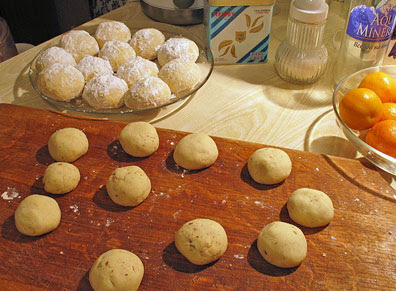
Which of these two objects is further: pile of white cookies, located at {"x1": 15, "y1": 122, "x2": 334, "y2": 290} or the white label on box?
the white label on box

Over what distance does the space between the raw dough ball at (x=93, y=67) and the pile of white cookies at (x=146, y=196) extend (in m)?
0.28

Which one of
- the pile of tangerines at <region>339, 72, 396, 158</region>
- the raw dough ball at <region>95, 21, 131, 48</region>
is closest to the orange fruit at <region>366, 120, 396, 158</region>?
the pile of tangerines at <region>339, 72, 396, 158</region>

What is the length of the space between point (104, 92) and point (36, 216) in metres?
0.46

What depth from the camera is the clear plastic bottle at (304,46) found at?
121cm

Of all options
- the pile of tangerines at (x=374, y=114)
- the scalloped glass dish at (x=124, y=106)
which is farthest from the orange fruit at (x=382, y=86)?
the scalloped glass dish at (x=124, y=106)

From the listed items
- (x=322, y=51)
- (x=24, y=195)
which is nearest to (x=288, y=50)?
(x=322, y=51)

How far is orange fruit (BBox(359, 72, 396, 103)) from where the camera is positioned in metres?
1.12

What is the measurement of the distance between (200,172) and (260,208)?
0.62 ft

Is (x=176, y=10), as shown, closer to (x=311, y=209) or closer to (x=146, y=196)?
(x=146, y=196)

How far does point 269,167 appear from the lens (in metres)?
0.97

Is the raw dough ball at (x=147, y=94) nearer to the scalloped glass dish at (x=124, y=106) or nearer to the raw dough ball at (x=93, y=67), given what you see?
the scalloped glass dish at (x=124, y=106)

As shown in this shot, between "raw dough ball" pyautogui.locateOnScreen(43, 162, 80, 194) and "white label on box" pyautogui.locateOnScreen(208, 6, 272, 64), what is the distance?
2.40 feet

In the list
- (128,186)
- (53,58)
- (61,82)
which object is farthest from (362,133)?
(53,58)

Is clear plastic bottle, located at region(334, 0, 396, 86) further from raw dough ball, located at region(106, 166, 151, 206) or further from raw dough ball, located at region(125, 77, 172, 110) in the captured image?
raw dough ball, located at region(106, 166, 151, 206)
